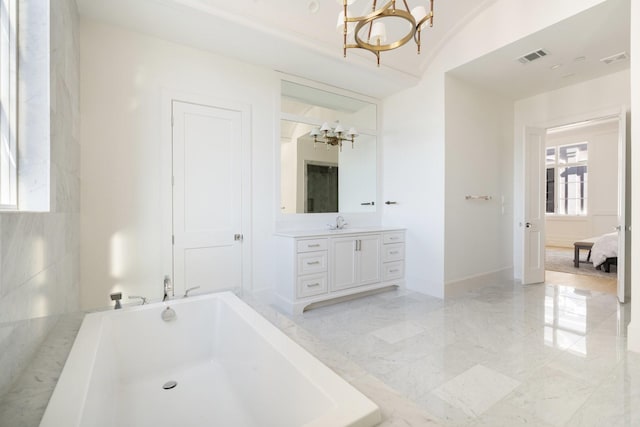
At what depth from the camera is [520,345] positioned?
239 centimetres

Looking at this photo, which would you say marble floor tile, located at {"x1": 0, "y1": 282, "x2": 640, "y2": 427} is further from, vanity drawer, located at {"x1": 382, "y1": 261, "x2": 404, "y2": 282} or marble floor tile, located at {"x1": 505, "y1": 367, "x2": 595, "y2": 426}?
vanity drawer, located at {"x1": 382, "y1": 261, "x2": 404, "y2": 282}

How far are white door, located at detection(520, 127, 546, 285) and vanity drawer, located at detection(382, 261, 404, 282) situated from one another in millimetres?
1726

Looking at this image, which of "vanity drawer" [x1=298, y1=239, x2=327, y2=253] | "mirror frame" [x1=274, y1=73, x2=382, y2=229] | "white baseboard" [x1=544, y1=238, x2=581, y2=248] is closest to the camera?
"vanity drawer" [x1=298, y1=239, x2=327, y2=253]

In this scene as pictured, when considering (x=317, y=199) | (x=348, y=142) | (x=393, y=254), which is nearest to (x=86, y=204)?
(x=317, y=199)

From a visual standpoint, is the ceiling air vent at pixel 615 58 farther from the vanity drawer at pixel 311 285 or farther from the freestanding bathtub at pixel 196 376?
the freestanding bathtub at pixel 196 376

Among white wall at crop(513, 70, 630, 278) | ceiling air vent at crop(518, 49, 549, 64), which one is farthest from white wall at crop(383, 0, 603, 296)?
white wall at crop(513, 70, 630, 278)

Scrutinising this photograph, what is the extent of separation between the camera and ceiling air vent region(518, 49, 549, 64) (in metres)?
3.19

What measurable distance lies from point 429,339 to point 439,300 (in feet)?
3.88

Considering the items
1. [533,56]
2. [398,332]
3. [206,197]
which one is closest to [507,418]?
[398,332]

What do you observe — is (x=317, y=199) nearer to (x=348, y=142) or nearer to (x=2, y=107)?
(x=348, y=142)

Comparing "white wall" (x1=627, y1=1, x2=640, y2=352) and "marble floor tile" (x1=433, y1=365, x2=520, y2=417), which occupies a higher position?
"white wall" (x1=627, y1=1, x2=640, y2=352)

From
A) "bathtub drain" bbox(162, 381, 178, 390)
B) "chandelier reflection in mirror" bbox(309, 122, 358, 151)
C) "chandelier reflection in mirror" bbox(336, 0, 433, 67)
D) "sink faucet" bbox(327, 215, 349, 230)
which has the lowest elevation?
"bathtub drain" bbox(162, 381, 178, 390)

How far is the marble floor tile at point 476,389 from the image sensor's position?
66.7 inches

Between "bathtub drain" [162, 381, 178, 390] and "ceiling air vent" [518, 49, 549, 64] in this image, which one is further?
"ceiling air vent" [518, 49, 549, 64]
